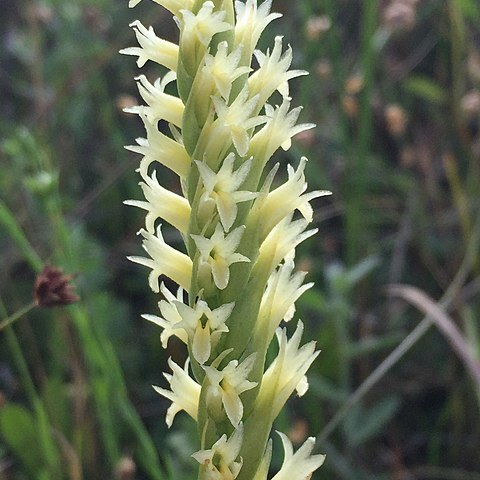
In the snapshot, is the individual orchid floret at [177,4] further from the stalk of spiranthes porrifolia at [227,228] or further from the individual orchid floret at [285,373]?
the individual orchid floret at [285,373]

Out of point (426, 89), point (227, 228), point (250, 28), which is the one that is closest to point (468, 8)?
point (426, 89)

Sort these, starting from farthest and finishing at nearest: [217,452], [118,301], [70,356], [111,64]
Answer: [111,64], [118,301], [70,356], [217,452]

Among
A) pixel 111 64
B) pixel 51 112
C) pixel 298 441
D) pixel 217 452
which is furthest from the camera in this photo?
pixel 111 64

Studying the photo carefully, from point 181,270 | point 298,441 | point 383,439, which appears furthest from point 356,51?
point 181,270

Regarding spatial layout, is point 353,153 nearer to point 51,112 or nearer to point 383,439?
point 383,439

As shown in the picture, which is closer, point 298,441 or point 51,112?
point 298,441

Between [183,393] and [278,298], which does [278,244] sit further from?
[183,393]

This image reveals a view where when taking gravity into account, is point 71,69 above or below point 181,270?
above

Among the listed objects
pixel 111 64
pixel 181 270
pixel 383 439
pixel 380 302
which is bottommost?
pixel 383 439
